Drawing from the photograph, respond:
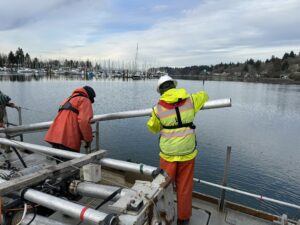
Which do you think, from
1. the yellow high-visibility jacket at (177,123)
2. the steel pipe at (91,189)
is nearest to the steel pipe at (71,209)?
the steel pipe at (91,189)

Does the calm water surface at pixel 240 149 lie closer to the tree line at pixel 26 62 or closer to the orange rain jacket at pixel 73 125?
the orange rain jacket at pixel 73 125

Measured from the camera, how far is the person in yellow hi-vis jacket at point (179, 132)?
3.61 m

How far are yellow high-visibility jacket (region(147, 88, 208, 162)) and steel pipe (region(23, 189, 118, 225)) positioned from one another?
1.86 m

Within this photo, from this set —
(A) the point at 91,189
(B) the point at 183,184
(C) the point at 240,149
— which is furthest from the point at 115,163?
(C) the point at 240,149

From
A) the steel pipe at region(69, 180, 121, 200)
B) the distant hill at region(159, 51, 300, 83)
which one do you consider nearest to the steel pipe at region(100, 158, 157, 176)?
the steel pipe at region(69, 180, 121, 200)

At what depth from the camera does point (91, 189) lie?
2793 mm

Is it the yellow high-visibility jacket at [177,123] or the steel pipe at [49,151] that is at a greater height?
the yellow high-visibility jacket at [177,123]

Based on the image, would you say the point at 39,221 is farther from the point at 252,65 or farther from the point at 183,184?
the point at 252,65

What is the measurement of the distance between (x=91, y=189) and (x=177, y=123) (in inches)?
59.7

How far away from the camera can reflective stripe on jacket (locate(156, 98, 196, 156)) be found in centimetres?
361

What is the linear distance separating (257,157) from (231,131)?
17.2 ft

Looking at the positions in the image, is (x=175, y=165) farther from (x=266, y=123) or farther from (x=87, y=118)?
(x=266, y=123)

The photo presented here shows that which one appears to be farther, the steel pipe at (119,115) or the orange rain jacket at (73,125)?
the orange rain jacket at (73,125)

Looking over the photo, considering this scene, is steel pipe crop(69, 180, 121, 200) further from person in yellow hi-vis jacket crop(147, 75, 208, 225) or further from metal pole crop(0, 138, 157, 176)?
person in yellow hi-vis jacket crop(147, 75, 208, 225)
